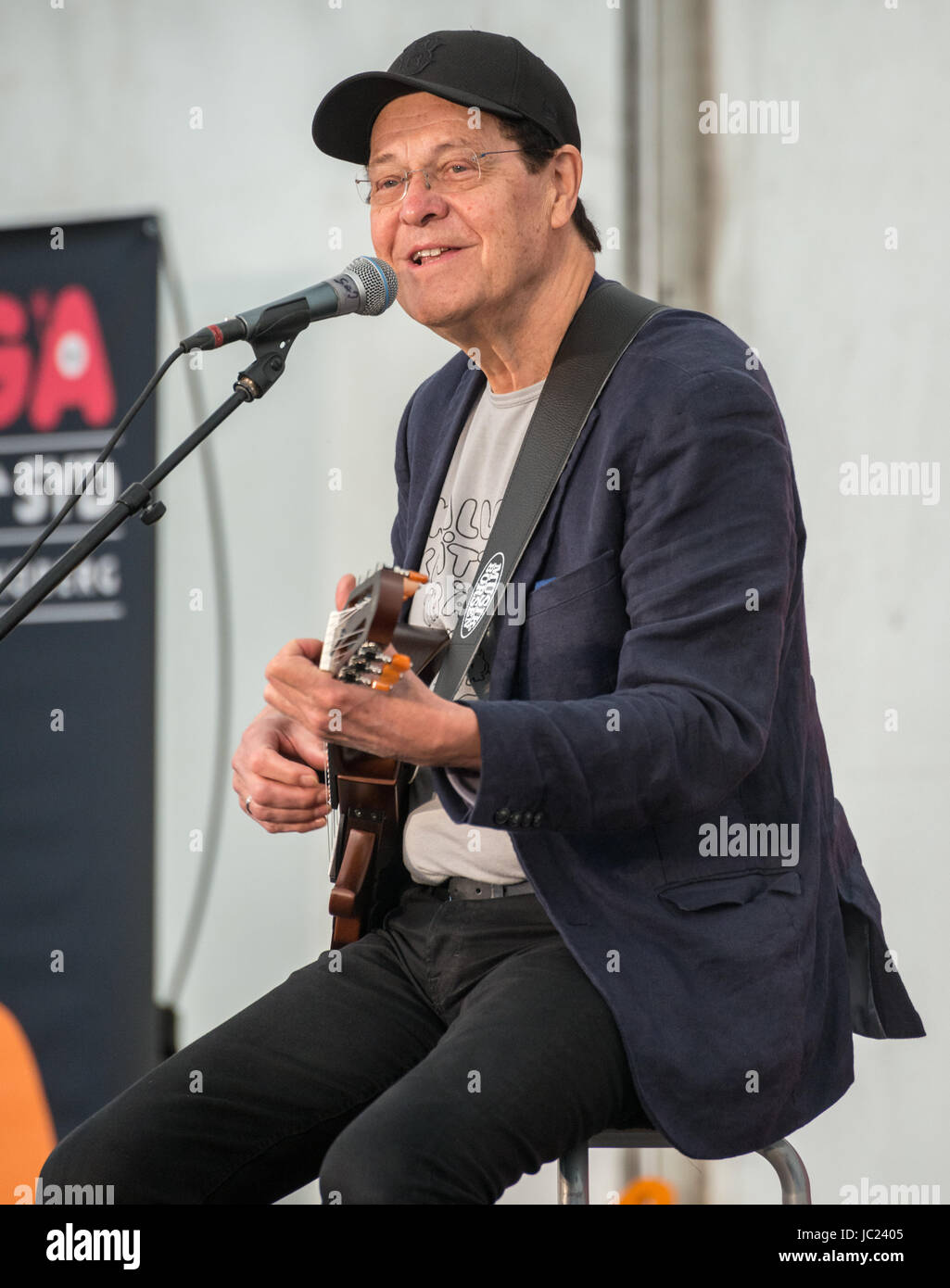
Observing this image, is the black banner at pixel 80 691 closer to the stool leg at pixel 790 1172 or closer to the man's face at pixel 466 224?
the man's face at pixel 466 224

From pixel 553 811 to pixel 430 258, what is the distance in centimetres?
85

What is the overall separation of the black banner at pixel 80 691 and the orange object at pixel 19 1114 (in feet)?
0.09

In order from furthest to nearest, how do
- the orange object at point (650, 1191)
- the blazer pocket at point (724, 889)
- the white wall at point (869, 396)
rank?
the orange object at point (650, 1191)
the white wall at point (869, 396)
the blazer pocket at point (724, 889)

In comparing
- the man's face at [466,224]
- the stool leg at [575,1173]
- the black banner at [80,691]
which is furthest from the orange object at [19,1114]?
the man's face at [466,224]

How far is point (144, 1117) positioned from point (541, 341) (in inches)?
44.8

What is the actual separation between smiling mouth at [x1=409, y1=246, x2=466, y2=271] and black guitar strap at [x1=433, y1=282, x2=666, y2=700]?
0.20 metres

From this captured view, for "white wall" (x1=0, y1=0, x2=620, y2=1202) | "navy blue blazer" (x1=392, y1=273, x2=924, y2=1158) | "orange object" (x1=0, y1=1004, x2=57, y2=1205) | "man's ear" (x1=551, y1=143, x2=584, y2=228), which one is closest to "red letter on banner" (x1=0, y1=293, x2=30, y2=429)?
"white wall" (x1=0, y1=0, x2=620, y2=1202)

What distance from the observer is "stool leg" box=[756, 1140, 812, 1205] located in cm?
157

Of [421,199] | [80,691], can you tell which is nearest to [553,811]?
[421,199]

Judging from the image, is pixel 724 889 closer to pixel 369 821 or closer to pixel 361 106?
pixel 369 821

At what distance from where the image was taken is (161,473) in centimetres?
160

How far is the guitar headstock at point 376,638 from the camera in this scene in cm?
123

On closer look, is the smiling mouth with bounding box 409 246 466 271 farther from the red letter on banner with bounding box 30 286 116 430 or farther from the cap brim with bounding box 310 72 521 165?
the red letter on banner with bounding box 30 286 116 430
